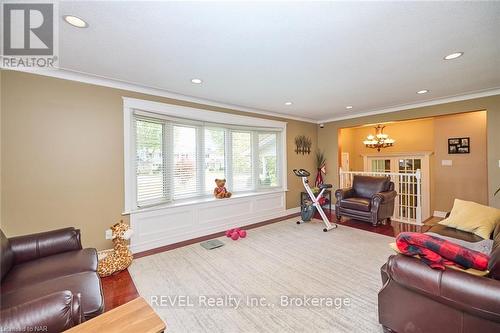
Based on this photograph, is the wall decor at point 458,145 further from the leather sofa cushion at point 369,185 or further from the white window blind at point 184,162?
the white window blind at point 184,162

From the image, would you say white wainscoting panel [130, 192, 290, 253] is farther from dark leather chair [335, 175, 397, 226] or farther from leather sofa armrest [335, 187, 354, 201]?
dark leather chair [335, 175, 397, 226]

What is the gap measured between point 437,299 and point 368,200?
334 centimetres

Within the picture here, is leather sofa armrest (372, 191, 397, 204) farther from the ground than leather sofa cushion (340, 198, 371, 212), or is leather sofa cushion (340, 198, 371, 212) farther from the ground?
leather sofa armrest (372, 191, 397, 204)

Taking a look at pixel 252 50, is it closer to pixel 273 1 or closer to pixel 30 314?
pixel 273 1

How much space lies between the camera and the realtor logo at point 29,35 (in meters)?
1.59

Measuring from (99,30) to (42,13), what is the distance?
1.16 ft

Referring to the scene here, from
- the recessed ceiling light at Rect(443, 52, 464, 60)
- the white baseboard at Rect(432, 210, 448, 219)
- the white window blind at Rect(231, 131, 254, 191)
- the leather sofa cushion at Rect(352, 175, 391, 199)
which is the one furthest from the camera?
the white baseboard at Rect(432, 210, 448, 219)

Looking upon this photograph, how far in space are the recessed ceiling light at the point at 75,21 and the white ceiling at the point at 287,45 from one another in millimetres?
45

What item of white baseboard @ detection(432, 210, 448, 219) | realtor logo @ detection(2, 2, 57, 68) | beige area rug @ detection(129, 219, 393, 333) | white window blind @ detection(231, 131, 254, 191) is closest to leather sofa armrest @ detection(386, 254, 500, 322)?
beige area rug @ detection(129, 219, 393, 333)

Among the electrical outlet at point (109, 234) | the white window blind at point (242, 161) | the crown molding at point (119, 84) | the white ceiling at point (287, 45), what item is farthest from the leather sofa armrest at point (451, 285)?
the crown molding at point (119, 84)

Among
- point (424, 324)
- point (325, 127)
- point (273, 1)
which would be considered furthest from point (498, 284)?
point (325, 127)

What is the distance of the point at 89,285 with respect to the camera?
1493 mm

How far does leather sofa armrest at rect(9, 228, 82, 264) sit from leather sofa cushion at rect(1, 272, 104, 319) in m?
0.58

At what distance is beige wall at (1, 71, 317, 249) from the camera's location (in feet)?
7.92
